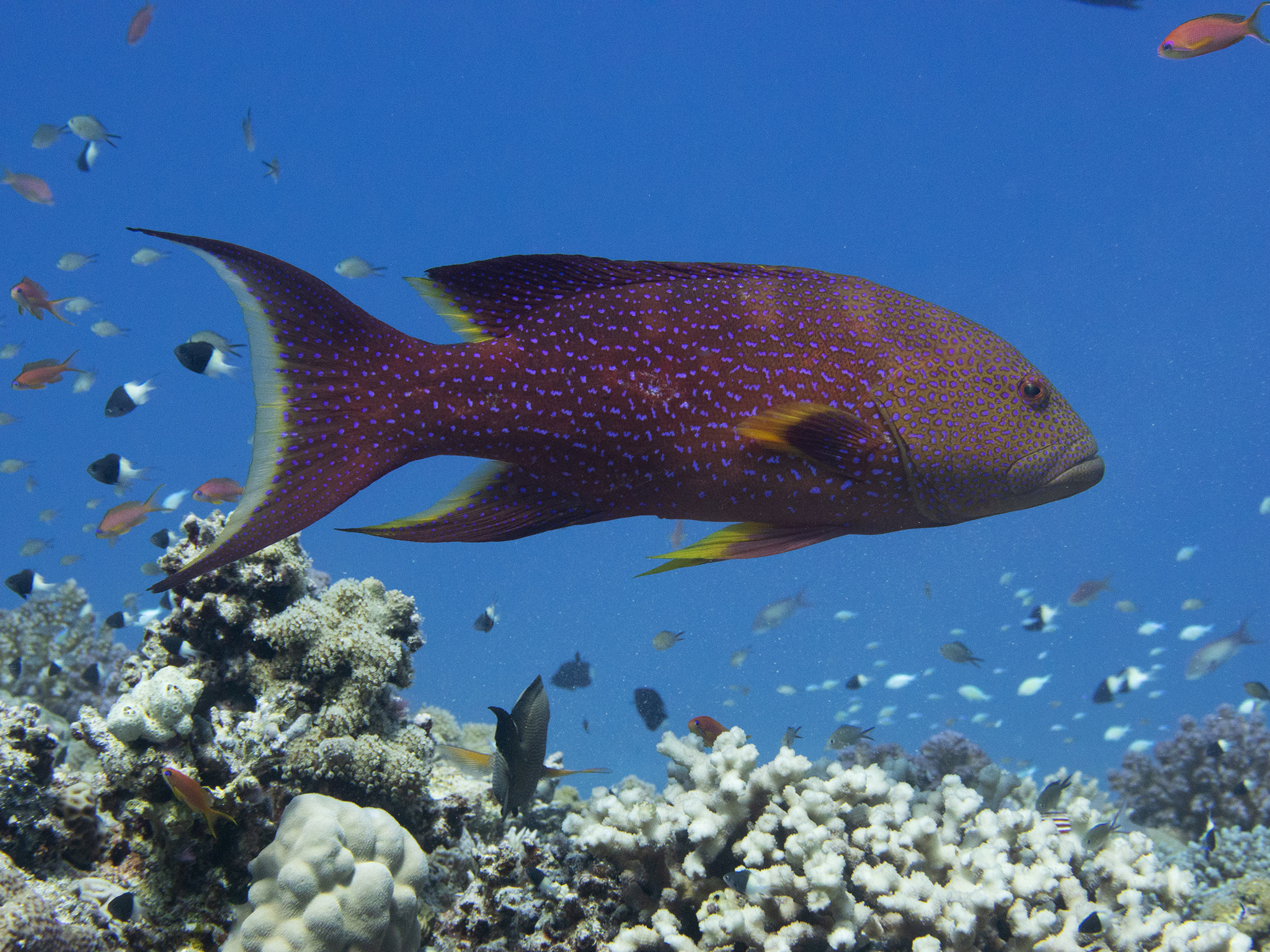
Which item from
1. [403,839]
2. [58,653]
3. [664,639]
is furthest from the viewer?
[664,639]

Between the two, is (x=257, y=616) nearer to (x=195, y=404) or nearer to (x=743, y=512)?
(x=743, y=512)

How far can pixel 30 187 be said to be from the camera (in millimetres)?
11930

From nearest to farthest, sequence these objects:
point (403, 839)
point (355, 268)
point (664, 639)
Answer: point (403, 839) → point (664, 639) → point (355, 268)

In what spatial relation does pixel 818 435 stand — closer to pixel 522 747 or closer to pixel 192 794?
pixel 522 747

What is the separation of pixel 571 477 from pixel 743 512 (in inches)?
21.9

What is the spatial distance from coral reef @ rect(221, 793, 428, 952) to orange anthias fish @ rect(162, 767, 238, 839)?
0.74 ft

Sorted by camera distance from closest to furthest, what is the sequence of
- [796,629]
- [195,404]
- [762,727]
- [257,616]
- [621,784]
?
1. [257,616]
2. [621,784]
3. [762,727]
4. [796,629]
5. [195,404]

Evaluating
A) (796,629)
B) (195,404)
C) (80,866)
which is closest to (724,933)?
(80,866)

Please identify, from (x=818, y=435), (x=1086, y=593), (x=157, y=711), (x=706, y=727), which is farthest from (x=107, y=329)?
(x=1086, y=593)

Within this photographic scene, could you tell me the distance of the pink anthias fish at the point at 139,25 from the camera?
13430 mm

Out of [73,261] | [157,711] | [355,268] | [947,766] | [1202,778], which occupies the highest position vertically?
[355,268]

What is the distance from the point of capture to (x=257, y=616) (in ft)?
11.1

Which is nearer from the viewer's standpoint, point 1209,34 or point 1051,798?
point 1051,798

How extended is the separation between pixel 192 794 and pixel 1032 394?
3258mm
